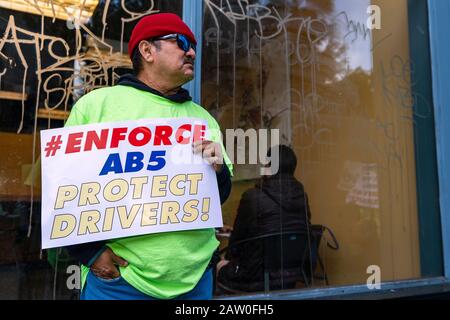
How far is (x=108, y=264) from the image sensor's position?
149cm

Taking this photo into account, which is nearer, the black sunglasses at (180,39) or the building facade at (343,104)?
the black sunglasses at (180,39)

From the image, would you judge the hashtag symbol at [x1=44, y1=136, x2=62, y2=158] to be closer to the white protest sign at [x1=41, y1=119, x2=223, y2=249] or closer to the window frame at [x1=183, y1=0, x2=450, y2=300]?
the white protest sign at [x1=41, y1=119, x2=223, y2=249]

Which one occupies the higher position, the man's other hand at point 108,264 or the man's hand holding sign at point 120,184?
the man's hand holding sign at point 120,184

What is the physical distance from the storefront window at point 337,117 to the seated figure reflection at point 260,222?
0.01 meters

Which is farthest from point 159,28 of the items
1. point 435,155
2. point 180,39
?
point 435,155

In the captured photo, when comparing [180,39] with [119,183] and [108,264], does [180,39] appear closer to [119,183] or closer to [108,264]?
[119,183]

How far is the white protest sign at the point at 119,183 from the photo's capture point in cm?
148

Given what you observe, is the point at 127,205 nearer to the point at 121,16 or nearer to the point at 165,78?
the point at 165,78

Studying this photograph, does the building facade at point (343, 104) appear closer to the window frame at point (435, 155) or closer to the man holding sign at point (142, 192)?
the window frame at point (435, 155)

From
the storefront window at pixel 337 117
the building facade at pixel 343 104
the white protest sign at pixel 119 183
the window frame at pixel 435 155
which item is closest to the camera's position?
the white protest sign at pixel 119 183

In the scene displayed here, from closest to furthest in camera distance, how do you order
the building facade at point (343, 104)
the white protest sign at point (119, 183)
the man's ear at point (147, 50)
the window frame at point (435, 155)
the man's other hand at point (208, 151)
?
the white protest sign at point (119, 183), the man's other hand at point (208, 151), the man's ear at point (147, 50), the building facade at point (343, 104), the window frame at point (435, 155)
